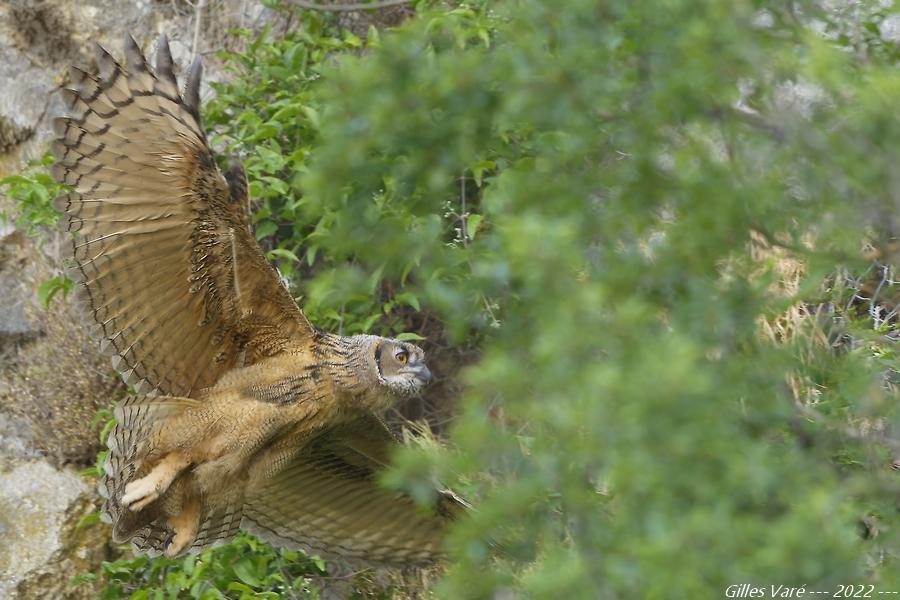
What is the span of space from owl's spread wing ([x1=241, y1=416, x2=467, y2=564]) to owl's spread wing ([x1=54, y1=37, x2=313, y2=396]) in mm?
980

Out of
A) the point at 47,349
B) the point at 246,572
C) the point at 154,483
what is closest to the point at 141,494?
the point at 154,483

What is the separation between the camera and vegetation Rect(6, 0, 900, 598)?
1937mm

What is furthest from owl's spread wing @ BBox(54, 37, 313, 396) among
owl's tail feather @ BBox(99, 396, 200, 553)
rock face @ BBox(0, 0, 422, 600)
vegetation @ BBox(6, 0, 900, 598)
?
rock face @ BBox(0, 0, 422, 600)

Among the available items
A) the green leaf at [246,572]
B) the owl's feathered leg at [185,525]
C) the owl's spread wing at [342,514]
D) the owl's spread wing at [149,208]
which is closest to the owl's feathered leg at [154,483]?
the owl's feathered leg at [185,525]

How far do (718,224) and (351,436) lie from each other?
2.88 meters

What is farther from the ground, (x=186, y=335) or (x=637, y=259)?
(x=637, y=259)

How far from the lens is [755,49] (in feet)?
7.65

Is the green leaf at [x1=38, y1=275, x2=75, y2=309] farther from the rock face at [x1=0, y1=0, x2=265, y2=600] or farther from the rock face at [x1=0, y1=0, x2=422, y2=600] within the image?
the rock face at [x1=0, y1=0, x2=265, y2=600]

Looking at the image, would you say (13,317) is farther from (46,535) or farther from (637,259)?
(637,259)

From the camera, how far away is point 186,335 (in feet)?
14.9

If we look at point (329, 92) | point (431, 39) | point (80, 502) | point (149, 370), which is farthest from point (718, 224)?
point (80, 502)

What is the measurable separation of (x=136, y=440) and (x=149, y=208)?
0.89 m

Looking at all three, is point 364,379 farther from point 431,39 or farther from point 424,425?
point 424,425

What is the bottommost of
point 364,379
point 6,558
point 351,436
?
point 6,558
